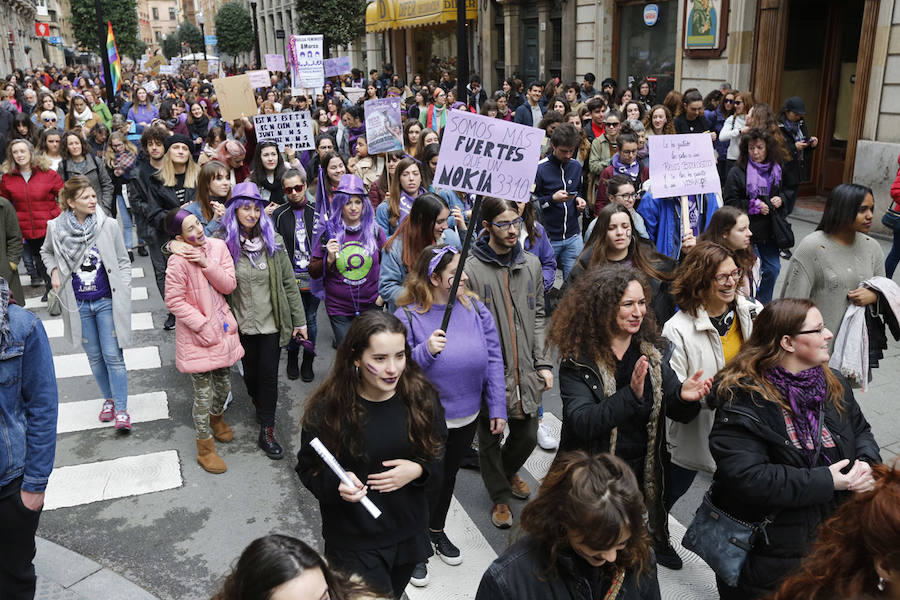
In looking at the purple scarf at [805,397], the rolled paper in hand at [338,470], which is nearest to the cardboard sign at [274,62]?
the rolled paper in hand at [338,470]

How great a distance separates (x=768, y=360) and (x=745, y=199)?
16.1ft

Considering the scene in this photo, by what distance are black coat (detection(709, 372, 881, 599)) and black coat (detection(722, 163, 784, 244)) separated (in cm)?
472

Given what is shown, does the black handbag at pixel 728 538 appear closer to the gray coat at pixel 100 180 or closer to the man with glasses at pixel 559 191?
the man with glasses at pixel 559 191

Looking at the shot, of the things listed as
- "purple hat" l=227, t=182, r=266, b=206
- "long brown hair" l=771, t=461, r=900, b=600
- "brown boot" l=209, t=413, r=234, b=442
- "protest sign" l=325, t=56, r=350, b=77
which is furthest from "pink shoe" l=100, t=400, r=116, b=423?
"protest sign" l=325, t=56, r=350, b=77

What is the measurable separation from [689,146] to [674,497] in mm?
3420

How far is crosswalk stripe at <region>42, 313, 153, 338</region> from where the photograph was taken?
8.94m

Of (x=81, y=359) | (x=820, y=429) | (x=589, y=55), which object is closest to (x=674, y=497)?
(x=820, y=429)

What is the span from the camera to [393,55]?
126ft

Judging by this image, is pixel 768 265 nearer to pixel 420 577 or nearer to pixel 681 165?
pixel 681 165

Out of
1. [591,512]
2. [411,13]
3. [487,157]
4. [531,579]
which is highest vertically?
[411,13]

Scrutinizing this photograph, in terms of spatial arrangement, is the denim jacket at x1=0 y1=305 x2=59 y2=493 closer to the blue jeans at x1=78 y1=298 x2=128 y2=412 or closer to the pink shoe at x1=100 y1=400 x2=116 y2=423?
the blue jeans at x1=78 y1=298 x2=128 y2=412

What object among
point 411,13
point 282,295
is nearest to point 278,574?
point 282,295

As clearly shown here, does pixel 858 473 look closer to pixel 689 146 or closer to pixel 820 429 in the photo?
pixel 820 429

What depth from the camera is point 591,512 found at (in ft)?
7.75
